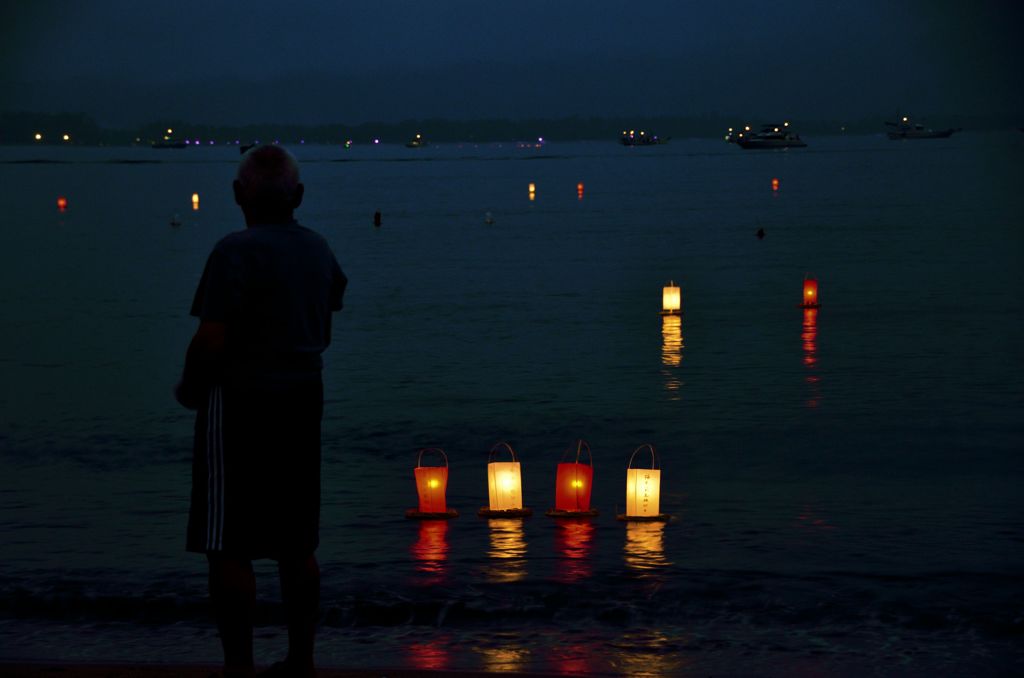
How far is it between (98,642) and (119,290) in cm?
3257

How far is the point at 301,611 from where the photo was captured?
740 centimetres

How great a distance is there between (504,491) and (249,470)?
6.93m

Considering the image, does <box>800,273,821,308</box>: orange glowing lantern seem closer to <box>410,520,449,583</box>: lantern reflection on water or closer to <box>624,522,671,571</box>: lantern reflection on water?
<box>624,522,671,571</box>: lantern reflection on water

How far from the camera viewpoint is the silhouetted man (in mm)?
6996

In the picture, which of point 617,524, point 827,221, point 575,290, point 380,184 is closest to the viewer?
point 617,524

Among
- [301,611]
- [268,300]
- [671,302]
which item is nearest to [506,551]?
[301,611]

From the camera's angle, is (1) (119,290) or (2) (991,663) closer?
(2) (991,663)

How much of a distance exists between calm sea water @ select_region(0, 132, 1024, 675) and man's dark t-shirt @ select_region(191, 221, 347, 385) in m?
2.84

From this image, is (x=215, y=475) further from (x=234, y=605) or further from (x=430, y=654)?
(x=430, y=654)

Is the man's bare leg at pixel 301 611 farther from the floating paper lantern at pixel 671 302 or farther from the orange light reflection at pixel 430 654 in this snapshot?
the floating paper lantern at pixel 671 302

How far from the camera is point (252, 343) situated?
708 cm

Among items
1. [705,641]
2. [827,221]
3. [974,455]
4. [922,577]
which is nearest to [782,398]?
[974,455]

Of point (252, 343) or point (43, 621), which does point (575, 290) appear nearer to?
point (43, 621)

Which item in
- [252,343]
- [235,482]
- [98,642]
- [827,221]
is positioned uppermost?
[827,221]
